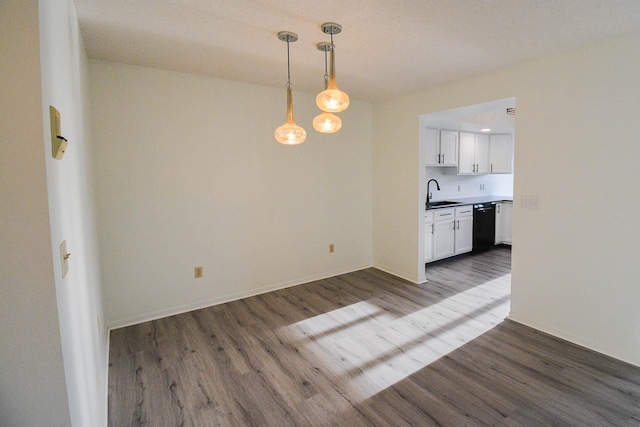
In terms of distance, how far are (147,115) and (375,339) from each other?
2.93 meters

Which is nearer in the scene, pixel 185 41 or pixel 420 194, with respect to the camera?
pixel 185 41

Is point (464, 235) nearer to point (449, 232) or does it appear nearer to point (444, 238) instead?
point (449, 232)

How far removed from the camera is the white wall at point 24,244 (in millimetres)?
839

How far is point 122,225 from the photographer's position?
301cm

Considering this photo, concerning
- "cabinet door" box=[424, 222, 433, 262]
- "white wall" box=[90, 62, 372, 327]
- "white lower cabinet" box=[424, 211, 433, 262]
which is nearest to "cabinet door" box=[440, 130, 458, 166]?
"white lower cabinet" box=[424, 211, 433, 262]

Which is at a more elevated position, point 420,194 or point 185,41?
point 185,41

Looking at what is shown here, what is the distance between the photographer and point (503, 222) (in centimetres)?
587

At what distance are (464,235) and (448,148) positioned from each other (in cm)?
145

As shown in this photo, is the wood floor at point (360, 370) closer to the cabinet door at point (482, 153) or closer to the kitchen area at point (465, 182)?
the kitchen area at point (465, 182)

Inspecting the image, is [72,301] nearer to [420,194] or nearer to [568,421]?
[568,421]

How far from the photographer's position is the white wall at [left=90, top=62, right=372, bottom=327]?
2973 mm

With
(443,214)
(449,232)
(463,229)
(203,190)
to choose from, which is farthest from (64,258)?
(463,229)

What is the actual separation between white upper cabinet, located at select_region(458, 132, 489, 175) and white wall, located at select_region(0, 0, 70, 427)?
5.66 meters

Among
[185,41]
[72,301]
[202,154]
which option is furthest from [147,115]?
[72,301]
